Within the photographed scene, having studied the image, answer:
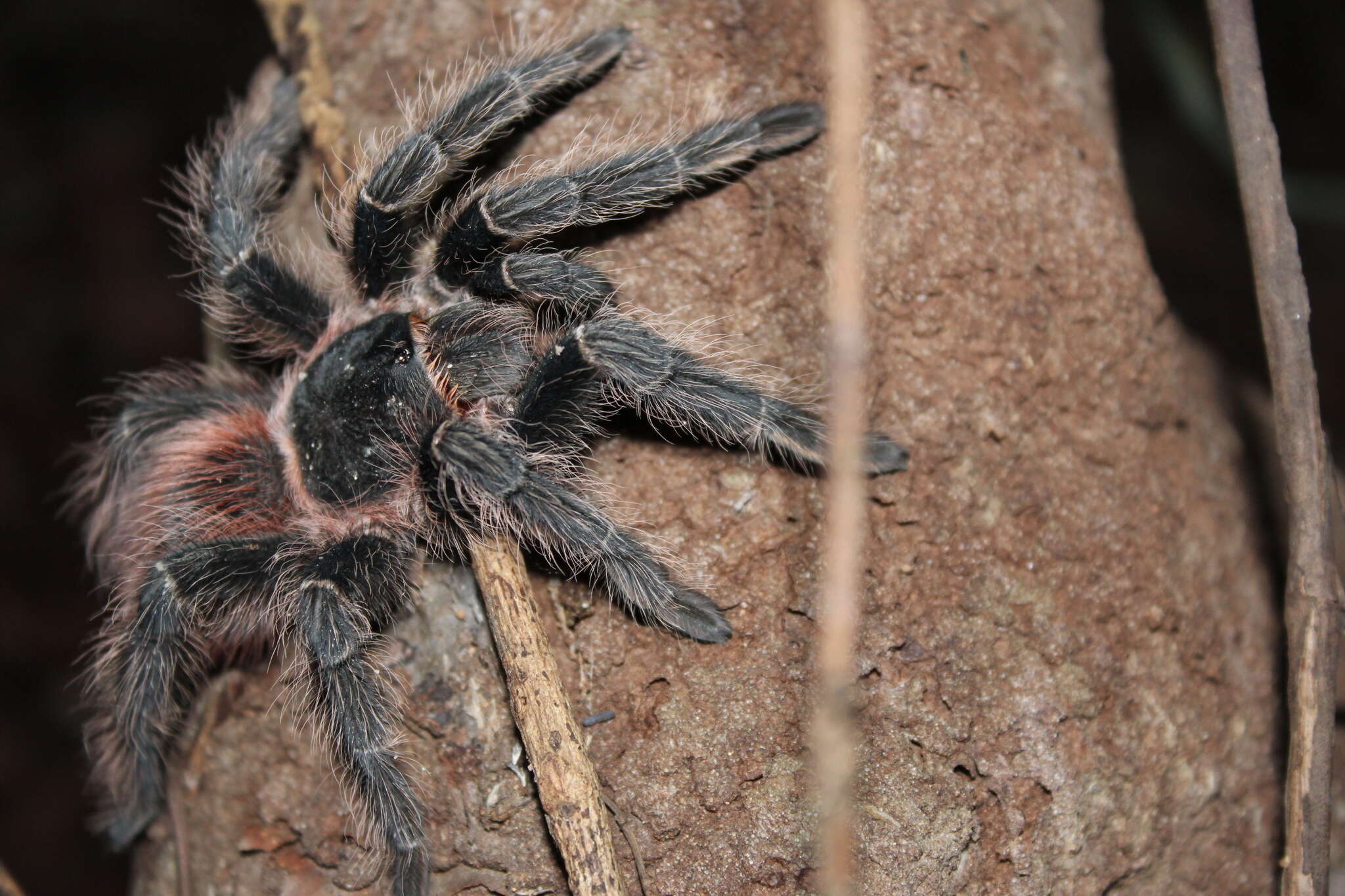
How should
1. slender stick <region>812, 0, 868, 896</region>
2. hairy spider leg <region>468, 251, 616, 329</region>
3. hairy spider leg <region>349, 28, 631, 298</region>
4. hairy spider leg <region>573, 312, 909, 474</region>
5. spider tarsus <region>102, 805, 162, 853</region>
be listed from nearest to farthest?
slender stick <region>812, 0, 868, 896</region>, hairy spider leg <region>573, 312, 909, 474</region>, hairy spider leg <region>468, 251, 616, 329</region>, hairy spider leg <region>349, 28, 631, 298</region>, spider tarsus <region>102, 805, 162, 853</region>

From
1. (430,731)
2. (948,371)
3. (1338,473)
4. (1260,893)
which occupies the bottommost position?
(1260,893)

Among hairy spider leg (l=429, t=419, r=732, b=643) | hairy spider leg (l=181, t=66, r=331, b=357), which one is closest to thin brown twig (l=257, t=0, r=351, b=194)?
hairy spider leg (l=181, t=66, r=331, b=357)

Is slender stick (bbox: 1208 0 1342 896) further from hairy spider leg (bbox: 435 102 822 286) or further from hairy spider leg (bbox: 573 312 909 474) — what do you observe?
hairy spider leg (bbox: 435 102 822 286)

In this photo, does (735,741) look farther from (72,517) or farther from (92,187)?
(92,187)

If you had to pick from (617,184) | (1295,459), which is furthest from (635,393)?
(1295,459)

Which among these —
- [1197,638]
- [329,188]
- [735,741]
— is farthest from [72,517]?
[1197,638]

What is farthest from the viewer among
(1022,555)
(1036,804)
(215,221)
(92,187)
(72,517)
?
(92,187)

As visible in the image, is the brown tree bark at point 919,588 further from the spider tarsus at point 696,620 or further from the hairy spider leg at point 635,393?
the hairy spider leg at point 635,393

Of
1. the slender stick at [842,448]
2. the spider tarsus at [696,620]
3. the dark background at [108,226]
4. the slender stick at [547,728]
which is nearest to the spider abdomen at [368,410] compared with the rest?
the slender stick at [547,728]
